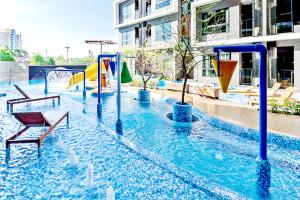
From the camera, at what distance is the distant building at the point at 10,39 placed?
5256 inches

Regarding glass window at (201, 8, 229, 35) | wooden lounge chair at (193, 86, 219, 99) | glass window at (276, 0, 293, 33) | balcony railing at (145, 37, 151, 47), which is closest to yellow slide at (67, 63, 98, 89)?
wooden lounge chair at (193, 86, 219, 99)

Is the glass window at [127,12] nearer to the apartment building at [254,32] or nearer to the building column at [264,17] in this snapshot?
the apartment building at [254,32]

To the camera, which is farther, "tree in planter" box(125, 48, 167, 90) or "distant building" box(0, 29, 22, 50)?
"distant building" box(0, 29, 22, 50)

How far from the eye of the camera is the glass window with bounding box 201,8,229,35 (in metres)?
22.3

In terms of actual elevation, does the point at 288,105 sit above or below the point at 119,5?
below

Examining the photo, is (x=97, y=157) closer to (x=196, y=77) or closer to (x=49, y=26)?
(x=196, y=77)

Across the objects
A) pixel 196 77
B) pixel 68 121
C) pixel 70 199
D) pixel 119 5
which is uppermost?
pixel 119 5

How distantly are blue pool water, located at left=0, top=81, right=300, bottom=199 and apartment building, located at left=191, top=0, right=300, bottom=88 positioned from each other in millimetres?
8884

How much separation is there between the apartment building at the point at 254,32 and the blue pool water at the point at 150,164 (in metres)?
8.88

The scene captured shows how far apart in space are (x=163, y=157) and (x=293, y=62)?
15309mm

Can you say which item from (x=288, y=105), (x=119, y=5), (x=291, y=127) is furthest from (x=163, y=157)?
(x=119, y=5)

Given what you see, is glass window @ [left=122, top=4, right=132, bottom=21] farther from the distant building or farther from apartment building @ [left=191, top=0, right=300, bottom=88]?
the distant building

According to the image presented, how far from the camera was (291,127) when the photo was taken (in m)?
8.28

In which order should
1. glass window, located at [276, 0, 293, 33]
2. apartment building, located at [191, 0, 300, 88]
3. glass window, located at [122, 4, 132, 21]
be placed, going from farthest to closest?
glass window, located at [122, 4, 132, 21] → glass window, located at [276, 0, 293, 33] → apartment building, located at [191, 0, 300, 88]
